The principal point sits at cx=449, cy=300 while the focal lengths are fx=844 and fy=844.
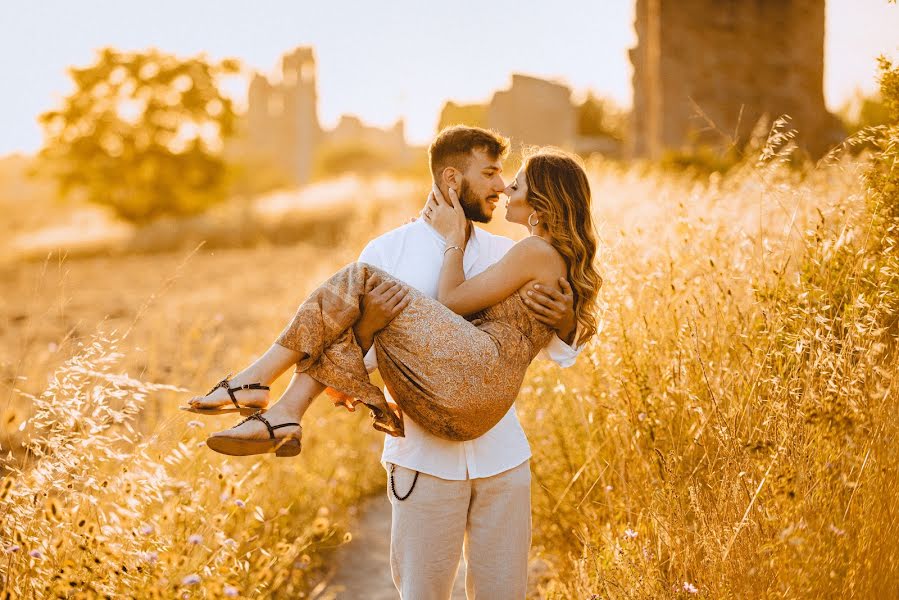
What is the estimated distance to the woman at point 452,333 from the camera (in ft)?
7.88

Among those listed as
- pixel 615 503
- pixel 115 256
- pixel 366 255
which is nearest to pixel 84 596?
pixel 366 255

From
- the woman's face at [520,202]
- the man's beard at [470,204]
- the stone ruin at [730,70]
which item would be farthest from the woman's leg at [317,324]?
the stone ruin at [730,70]

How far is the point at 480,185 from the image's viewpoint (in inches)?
105

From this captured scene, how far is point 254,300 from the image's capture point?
488 inches

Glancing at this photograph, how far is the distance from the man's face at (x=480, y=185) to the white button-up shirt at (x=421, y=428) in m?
0.11

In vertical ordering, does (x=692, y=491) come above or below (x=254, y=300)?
above

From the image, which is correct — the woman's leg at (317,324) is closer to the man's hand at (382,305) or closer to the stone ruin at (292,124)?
the man's hand at (382,305)

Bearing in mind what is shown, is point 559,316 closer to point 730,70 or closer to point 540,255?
point 540,255

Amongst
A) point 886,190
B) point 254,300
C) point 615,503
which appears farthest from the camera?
point 254,300

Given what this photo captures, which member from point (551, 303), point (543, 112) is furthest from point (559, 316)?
point (543, 112)

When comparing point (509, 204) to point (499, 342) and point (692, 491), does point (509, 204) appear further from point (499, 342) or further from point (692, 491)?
point (692, 491)

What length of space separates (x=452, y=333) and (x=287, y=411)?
0.53 metres

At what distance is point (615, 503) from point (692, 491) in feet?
3.17

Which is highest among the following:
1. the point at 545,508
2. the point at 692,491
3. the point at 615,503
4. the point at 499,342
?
the point at 499,342
